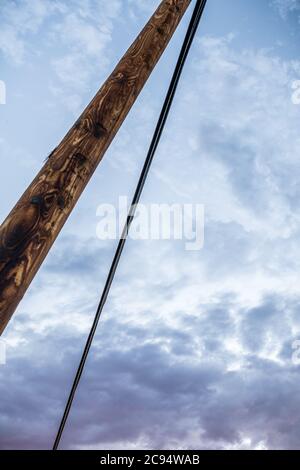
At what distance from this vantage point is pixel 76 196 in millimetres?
1323

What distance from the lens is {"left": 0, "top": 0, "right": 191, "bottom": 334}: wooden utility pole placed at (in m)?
1.07

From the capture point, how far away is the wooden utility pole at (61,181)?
107 cm

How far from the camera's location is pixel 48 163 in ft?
4.26

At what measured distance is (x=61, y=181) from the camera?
1.25 m

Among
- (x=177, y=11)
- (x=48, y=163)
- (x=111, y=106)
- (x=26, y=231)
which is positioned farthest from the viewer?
(x=177, y=11)
